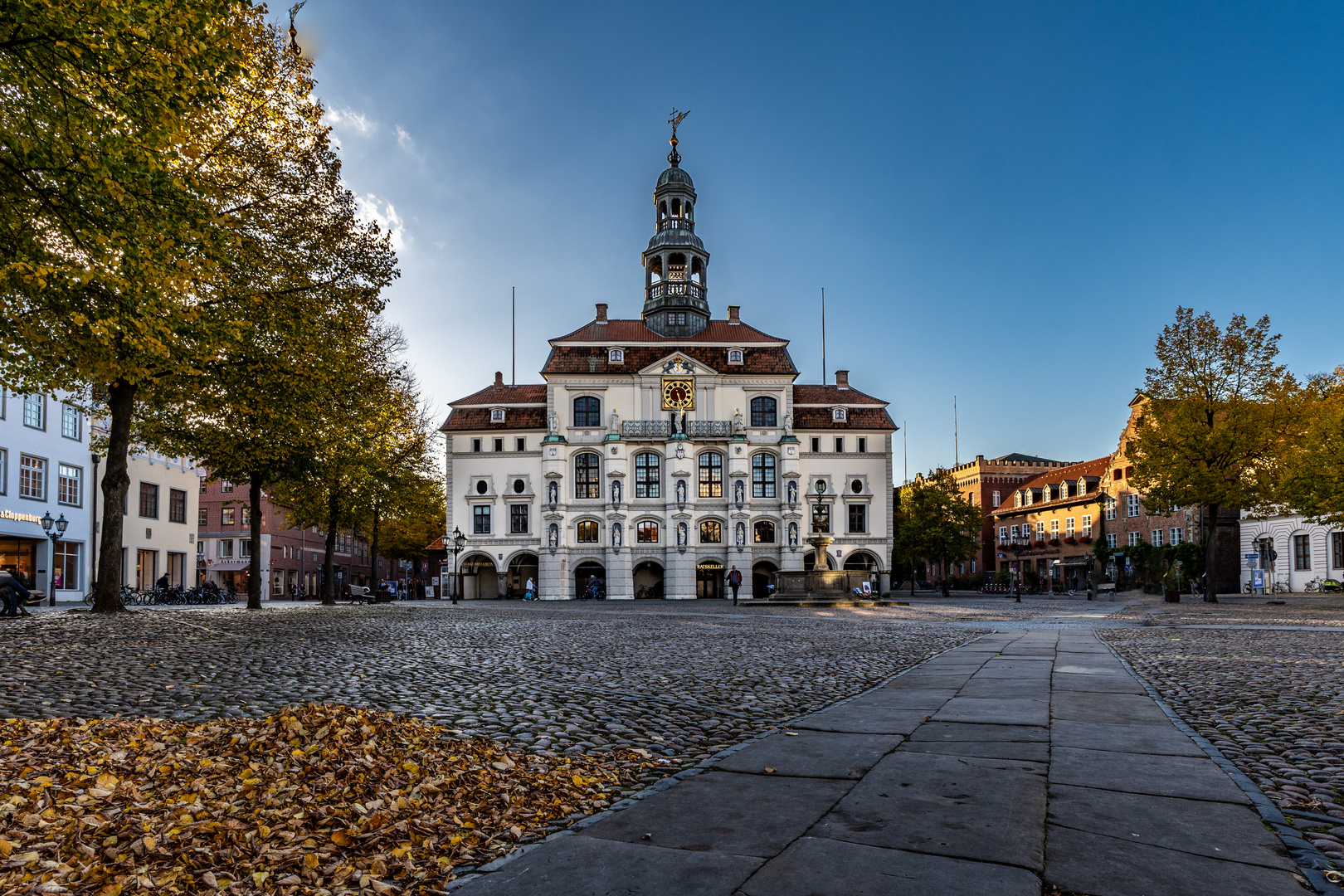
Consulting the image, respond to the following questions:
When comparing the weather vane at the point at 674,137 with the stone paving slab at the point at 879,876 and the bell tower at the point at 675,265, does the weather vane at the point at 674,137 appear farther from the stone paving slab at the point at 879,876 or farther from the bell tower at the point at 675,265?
the stone paving slab at the point at 879,876

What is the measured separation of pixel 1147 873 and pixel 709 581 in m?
59.4

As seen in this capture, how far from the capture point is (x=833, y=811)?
14.8 ft

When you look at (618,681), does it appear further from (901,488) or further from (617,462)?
(901,488)

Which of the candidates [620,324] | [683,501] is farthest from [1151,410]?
[620,324]

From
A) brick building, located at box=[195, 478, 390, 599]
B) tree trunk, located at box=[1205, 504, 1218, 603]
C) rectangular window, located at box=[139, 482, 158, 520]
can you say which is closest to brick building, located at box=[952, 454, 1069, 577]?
tree trunk, located at box=[1205, 504, 1218, 603]

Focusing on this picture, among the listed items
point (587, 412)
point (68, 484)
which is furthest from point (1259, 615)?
point (68, 484)

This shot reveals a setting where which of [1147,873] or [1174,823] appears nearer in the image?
[1147,873]

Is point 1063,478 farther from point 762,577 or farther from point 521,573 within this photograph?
point 521,573

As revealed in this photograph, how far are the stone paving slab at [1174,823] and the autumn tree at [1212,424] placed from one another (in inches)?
1417

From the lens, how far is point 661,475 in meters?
61.8

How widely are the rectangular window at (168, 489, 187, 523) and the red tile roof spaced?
83.5 ft

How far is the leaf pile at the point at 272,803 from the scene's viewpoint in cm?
371

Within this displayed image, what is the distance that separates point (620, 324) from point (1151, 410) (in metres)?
38.8

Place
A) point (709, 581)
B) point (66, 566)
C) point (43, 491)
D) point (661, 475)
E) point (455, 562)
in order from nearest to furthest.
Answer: point (43, 491), point (66, 566), point (455, 562), point (661, 475), point (709, 581)
